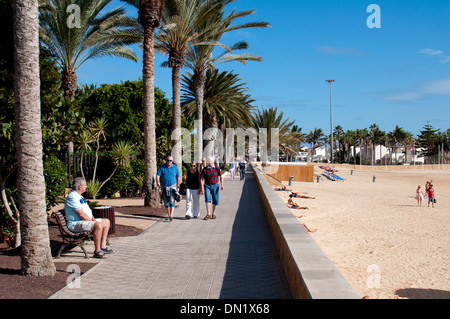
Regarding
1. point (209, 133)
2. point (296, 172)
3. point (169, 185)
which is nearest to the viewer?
point (169, 185)

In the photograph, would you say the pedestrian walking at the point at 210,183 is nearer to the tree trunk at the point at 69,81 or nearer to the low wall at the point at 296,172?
the tree trunk at the point at 69,81

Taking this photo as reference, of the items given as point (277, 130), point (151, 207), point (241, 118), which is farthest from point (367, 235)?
point (277, 130)

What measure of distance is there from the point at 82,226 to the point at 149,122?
23.1 feet

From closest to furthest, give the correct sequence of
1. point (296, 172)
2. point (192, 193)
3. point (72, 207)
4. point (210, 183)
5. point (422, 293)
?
point (72, 207), point (422, 293), point (210, 183), point (192, 193), point (296, 172)

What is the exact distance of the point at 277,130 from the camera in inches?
2235

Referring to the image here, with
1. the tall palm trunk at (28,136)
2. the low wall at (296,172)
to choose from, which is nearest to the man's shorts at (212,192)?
the tall palm trunk at (28,136)

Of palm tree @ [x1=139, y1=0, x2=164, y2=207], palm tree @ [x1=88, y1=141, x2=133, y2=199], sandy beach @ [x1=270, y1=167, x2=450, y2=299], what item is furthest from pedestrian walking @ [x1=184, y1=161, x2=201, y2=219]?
palm tree @ [x1=88, y1=141, x2=133, y2=199]

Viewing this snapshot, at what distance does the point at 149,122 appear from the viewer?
13.4 m

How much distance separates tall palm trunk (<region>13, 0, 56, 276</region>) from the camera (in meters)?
5.45

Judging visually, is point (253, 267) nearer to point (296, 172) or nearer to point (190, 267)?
point (190, 267)

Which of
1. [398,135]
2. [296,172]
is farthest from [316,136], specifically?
[296,172]

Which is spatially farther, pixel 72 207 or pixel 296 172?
pixel 296 172

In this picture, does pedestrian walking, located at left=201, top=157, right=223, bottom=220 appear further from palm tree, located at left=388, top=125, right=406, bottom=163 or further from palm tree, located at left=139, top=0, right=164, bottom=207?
palm tree, located at left=388, top=125, right=406, bottom=163
